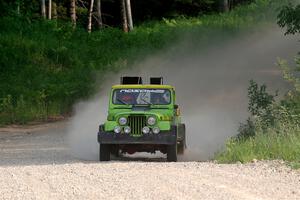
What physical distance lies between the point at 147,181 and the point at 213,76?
85.8 ft

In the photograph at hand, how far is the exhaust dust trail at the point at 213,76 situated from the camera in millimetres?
26359

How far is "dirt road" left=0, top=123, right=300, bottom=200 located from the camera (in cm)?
1179

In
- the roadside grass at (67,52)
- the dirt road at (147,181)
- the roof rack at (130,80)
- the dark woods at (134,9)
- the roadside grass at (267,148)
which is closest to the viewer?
the dirt road at (147,181)

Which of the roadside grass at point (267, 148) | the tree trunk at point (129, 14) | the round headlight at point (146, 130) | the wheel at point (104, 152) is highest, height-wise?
the tree trunk at point (129, 14)

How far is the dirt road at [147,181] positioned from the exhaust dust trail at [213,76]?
24.4 feet

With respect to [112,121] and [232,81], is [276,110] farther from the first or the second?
[232,81]

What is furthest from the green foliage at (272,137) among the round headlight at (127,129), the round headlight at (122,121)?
the round headlight at (122,121)

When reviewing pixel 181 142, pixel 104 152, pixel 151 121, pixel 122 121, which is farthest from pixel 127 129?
pixel 181 142

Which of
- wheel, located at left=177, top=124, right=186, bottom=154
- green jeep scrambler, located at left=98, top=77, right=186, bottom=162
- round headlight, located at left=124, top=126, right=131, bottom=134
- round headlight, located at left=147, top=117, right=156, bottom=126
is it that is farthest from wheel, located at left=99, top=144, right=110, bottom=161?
wheel, located at left=177, top=124, right=186, bottom=154

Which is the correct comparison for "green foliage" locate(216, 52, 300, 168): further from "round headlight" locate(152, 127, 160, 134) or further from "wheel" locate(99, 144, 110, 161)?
Answer: "wheel" locate(99, 144, 110, 161)

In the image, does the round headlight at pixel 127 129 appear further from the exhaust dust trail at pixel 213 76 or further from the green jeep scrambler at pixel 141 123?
the exhaust dust trail at pixel 213 76

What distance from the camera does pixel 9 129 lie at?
30.2 meters

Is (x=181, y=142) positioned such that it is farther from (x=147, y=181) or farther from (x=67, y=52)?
(x=67, y=52)

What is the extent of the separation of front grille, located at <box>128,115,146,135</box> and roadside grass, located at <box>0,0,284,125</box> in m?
14.9
